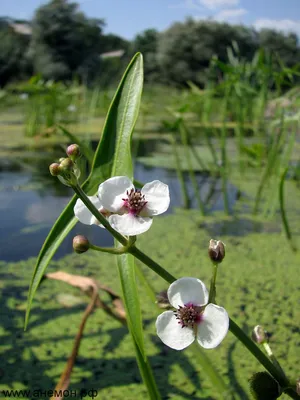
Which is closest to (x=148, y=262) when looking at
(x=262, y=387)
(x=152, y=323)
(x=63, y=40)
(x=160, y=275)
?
(x=160, y=275)

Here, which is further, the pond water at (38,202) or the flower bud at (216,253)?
the pond water at (38,202)

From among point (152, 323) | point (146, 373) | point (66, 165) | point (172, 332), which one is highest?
point (66, 165)

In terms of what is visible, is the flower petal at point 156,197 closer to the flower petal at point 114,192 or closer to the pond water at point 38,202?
the flower petal at point 114,192

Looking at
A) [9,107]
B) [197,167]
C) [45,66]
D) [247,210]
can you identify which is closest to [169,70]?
[45,66]

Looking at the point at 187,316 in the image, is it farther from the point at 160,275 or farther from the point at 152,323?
the point at 152,323

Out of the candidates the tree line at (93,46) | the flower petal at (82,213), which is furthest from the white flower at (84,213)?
the tree line at (93,46)

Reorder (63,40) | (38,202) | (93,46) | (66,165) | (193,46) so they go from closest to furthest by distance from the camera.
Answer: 1. (66,165)
2. (38,202)
3. (193,46)
4. (63,40)
5. (93,46)
